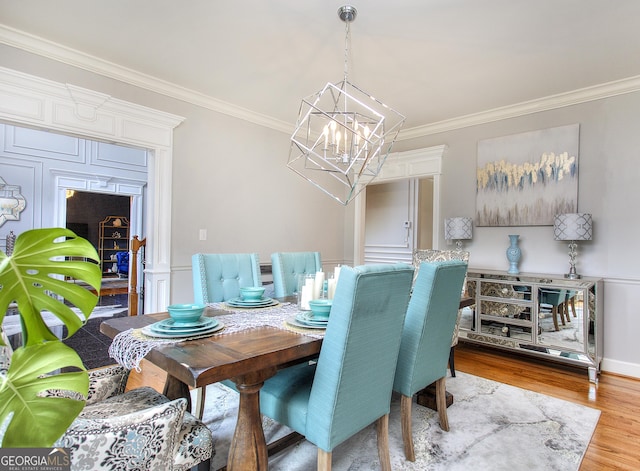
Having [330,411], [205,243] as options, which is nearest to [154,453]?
[330,411]

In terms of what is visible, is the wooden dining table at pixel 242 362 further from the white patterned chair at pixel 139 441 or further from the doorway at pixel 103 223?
the doorway at pixel 103 223

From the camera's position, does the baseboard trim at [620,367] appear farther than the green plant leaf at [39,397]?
Yes

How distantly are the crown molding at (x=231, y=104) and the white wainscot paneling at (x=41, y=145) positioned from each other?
2597 mm

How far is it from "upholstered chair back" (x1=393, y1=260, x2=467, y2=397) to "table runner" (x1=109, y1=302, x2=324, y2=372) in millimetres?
519

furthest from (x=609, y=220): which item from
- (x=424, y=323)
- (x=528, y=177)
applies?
(x=424, y=323)

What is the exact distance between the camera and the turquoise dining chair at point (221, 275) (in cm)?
228

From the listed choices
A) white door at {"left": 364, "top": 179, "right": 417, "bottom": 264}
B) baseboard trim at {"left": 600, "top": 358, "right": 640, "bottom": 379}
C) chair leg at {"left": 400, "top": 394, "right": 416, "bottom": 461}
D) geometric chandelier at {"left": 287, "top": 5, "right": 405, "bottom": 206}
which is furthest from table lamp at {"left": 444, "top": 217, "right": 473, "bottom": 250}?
chair leg at {"left": 400, "top": 394, "right": 416, "bottom": 461}

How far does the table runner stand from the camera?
4.30ft

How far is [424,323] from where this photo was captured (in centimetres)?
175

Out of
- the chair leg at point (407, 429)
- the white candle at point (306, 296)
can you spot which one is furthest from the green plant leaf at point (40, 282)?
the chair leg at point (407, 429)

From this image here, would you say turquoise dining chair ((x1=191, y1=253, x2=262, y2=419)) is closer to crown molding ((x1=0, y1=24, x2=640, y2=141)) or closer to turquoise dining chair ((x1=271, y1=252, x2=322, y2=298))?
turquoise dining chair ((x1=271, y1=252, x2=322, y2=298))

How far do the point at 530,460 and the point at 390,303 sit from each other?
1.25 meters

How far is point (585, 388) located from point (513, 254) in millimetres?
1245

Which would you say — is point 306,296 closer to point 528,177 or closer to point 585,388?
point 585,388
